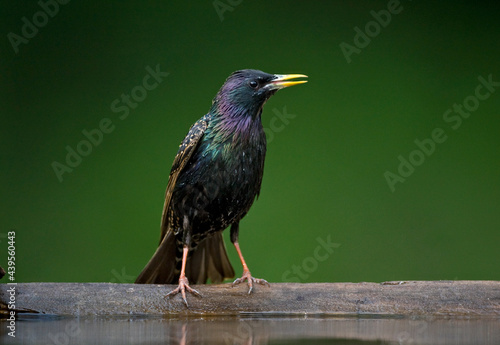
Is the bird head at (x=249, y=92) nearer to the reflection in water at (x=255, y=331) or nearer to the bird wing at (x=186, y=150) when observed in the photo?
the bird wing at (x=186, y=150)

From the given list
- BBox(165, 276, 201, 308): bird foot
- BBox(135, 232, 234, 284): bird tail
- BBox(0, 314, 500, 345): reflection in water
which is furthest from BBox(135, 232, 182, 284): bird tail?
BBox(0, 314, 500, 345): reflection in water

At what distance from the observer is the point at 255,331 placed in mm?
2699

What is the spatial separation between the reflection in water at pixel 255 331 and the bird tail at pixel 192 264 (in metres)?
0.67

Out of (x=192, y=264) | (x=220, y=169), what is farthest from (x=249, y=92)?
(x=192, y=264)

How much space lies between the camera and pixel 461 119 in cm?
529

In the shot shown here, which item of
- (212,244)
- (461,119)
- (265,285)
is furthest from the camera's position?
(461,119)

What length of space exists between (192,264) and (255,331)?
4.05 feet

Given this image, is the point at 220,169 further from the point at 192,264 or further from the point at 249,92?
the point at 192,264

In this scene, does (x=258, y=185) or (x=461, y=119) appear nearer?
(x=258, y=185)

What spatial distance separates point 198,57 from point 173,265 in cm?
223

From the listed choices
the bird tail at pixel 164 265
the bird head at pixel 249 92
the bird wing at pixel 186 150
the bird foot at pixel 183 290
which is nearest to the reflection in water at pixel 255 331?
the bird foot at pixel 183 290

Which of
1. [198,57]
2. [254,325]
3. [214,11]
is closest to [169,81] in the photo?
[198,57]

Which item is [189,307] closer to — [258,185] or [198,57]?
[258,185]

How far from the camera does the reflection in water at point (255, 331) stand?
2.44 m
